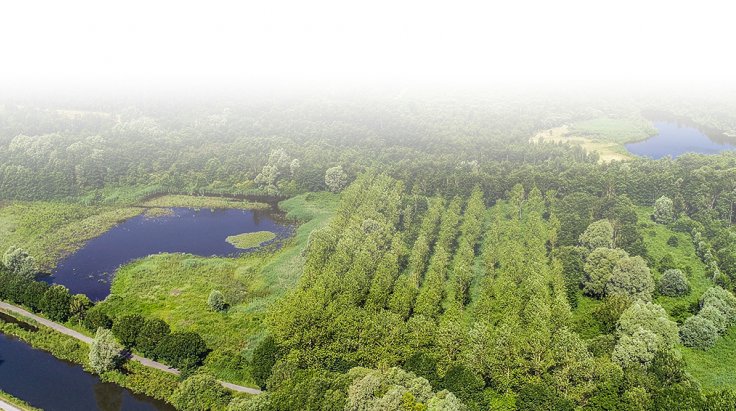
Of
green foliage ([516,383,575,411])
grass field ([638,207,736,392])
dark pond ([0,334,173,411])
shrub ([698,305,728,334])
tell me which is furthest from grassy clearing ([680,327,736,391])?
dark pond ([0,334,173,411])

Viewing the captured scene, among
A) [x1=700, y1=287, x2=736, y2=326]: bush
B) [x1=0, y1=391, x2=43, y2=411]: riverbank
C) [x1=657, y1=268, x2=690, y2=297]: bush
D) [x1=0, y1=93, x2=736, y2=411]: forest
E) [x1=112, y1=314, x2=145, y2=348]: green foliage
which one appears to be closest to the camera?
[x1=0, y1=93, x2=736, y2=411]: forest

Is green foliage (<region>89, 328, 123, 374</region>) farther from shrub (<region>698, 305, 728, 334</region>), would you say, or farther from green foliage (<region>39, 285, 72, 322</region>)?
shrub (<region>698, 305, 728, 334</region>)

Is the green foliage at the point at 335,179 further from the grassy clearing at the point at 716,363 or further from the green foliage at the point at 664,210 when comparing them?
the grassy clearing at the point at 716,363

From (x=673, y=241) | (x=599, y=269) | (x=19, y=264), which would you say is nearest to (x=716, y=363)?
(x=599, y=269)

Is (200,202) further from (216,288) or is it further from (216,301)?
(216,301)

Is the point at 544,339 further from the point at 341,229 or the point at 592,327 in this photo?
the point at 341,229
